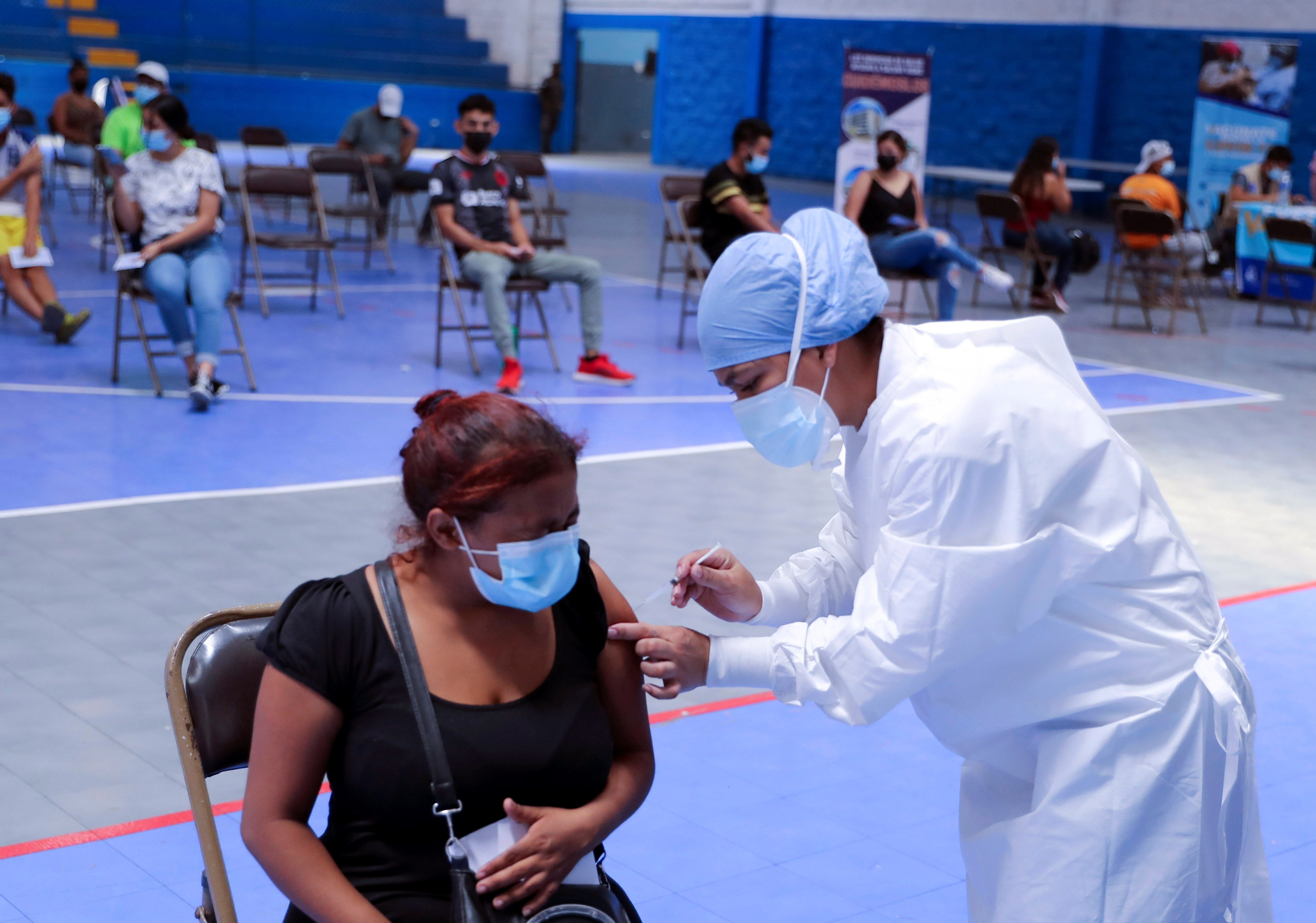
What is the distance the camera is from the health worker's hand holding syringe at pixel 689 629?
1.80m

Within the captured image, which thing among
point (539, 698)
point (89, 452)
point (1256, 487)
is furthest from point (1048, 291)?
point (539, 698)

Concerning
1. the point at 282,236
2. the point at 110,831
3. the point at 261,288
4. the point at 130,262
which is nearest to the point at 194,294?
the point at 130,262

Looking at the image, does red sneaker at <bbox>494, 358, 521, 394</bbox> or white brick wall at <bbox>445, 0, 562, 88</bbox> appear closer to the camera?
red sneaker at <bbox>494, 358, 521, 394</bbox>

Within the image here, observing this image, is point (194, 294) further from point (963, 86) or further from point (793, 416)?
point (963, 86)

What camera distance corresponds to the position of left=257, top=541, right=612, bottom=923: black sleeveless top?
5.34ft

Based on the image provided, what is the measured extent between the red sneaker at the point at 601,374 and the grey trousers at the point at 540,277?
7 centimetres

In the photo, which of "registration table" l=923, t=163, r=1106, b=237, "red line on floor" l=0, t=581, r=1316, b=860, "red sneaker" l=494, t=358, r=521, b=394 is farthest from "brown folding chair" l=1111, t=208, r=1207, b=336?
"red line on floor" l=0, t=581, r=1316, b=860

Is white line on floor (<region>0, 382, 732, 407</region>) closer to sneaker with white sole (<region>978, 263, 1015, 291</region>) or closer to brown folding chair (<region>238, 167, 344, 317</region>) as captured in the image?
brown folding chair (<region>238, 167, 344, 317</region>)

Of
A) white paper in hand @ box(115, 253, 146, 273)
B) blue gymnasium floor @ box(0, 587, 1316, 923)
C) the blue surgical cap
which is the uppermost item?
the blue surgical cap

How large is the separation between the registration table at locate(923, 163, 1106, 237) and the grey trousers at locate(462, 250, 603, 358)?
5611mm

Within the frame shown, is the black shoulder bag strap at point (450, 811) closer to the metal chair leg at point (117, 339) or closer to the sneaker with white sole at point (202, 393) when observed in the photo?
the sneaker with white sole at point (202, 393)

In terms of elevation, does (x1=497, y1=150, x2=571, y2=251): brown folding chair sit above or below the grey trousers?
above

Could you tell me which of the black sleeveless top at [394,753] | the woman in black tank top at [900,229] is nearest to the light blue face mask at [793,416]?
the black sleeveless top at [394,753]

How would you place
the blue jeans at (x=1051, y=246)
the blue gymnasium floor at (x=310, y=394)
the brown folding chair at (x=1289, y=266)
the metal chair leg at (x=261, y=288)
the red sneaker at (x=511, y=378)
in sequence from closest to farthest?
the blue gymnasium floor at (x=310, y=394) → the red sneaker at (x=511, y=378) → the metal chair leg at (x=261, y=288) → the brown folding chair at (x=1289, y=266) → the blue jeans at (x=1051, y=246)
